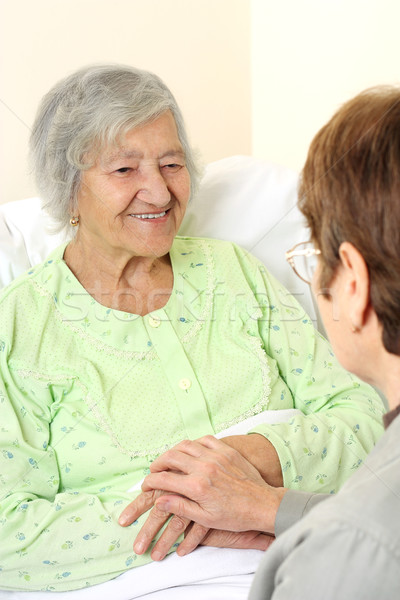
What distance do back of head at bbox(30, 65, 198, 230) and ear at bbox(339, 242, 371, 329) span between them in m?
0.86

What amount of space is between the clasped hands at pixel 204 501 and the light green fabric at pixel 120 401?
0.05 metres

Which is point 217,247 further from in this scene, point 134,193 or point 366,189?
point 366,189

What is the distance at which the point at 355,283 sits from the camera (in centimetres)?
85

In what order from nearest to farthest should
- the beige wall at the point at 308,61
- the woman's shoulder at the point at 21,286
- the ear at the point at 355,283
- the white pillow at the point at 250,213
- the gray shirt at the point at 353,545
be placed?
the gray shirt at the point at 353,545, the ear at the point at 355,283, the woman's shoulder at the point at 21,286, the white pillow at the point at 250,213, the beige wall at the point at 308,61

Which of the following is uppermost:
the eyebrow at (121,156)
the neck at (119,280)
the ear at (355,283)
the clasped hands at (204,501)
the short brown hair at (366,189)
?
the short brown hair at (366,189)

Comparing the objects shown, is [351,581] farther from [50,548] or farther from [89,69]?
[89,69]

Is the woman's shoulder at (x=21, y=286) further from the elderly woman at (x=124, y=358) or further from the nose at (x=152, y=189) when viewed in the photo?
the nose at (x=152, y=189)

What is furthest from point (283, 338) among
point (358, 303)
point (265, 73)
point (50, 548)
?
point (265, 73)

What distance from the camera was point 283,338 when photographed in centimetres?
169

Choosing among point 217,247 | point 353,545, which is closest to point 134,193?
point 217,247

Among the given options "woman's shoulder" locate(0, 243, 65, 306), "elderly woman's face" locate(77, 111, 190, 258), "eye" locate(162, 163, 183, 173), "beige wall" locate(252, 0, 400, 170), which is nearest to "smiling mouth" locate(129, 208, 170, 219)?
"elderly woman's face" locate(77, 111, 190, 258)

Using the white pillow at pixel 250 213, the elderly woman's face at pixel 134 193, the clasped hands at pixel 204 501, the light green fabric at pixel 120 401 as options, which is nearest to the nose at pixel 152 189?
the elderly woman's face at pixel 134 193

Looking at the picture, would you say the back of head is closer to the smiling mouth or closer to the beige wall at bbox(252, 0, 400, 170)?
the smiling mouth

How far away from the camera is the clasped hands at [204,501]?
1319 mm
